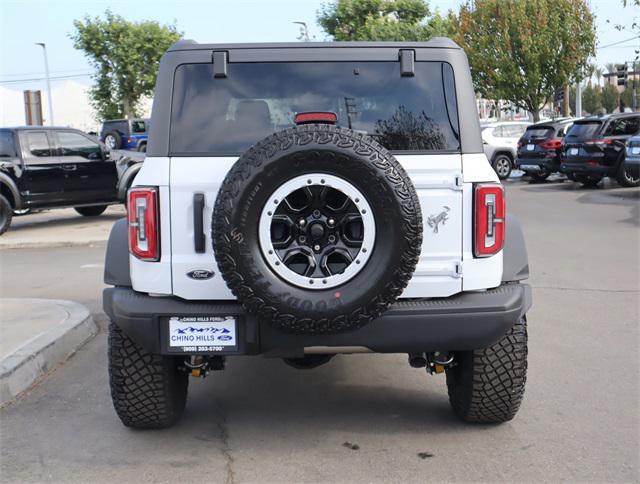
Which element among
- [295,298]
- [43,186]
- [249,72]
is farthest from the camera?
[43,186]

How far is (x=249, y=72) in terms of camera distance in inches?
171

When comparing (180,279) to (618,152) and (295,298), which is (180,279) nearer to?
(295,298)

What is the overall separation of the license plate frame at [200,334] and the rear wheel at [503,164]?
2293 cm

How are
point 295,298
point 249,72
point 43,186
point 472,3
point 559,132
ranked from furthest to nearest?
point 472,3
point 559,132
point 43,186
point 249,72
point 295,298

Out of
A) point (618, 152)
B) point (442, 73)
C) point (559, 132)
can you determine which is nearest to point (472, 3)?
point (559, 132)

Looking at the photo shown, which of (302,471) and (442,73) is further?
(442,73)

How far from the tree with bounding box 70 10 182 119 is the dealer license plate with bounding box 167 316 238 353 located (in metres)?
43.7

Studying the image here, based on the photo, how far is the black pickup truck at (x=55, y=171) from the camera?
1445 centimetres

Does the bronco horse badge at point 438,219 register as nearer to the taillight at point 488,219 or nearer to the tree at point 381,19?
the taillight at point 488,219

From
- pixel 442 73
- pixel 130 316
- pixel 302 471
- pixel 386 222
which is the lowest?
pixel 302 471

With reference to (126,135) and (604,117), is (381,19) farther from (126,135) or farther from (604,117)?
(604,117)

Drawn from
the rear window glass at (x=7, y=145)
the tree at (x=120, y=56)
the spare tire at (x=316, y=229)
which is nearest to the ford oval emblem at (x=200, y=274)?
the spare tire at (x=316, y=229)

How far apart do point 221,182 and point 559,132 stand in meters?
20.9

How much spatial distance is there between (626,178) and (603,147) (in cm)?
95
